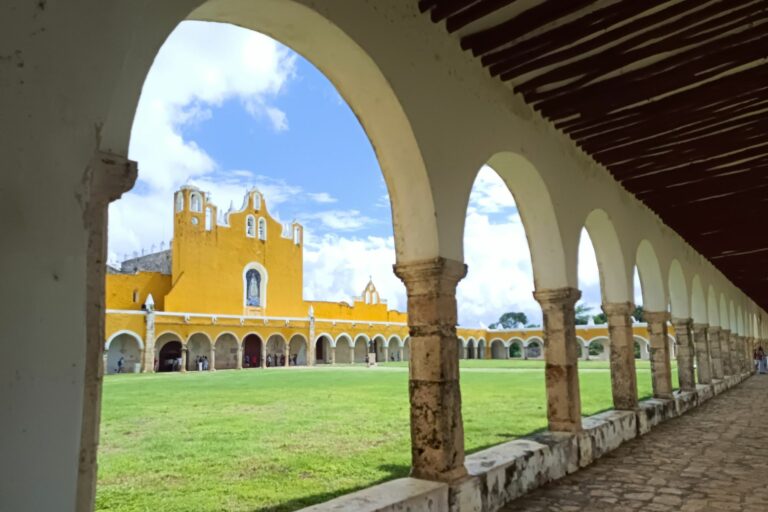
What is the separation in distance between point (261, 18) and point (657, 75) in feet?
11.5

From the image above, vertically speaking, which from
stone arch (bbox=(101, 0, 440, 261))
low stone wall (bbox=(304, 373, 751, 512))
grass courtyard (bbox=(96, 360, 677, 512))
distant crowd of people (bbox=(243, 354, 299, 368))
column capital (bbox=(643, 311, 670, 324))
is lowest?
distant crowd of people (bbox=(243, 354, 299, 368))

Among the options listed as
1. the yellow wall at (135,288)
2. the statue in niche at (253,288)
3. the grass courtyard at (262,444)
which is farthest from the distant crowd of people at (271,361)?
the grass courtyard at (262,444)

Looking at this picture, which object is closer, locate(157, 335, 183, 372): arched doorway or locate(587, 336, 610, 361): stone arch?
locate(157, 335, 183, 372): arched doorway

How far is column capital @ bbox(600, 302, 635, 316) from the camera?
8.00 m

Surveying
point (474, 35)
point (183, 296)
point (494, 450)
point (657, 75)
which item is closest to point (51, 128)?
point (474, 35)

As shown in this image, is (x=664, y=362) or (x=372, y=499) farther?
(x=664, y=362)

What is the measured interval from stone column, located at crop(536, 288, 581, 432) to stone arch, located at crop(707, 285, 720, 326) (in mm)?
11041

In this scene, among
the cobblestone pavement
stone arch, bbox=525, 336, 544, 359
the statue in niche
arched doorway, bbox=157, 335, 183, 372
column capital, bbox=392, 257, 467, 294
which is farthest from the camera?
stone arch, bbox=525, 336, 544, 359

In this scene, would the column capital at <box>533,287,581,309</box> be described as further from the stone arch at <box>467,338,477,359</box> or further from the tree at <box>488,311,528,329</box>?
the tree at <box>488,311,528,329</box>

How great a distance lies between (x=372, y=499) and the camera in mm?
3205

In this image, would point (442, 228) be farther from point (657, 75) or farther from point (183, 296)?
point (183, 296)

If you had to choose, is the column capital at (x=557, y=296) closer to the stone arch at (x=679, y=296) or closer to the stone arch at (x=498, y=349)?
the stone arch at (x=679, y=296)

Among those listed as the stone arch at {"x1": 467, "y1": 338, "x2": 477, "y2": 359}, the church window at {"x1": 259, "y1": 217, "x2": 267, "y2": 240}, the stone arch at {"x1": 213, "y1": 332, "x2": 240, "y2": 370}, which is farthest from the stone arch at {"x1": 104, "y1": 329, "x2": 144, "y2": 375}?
the stone arch at {"x1": 467, "y1": 338, "x2": 477, "y2": 359}

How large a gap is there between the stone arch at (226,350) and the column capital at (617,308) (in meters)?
29.3
